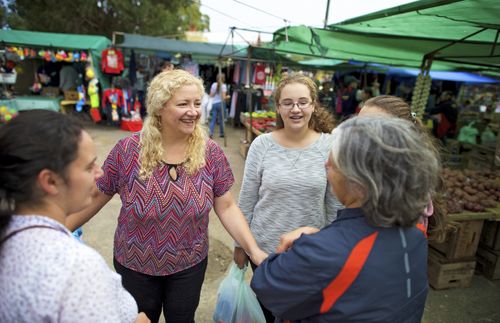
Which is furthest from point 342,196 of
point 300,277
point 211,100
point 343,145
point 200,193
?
point 211,100

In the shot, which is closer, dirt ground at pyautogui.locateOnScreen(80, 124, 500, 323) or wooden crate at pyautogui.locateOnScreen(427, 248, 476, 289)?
dirt ground at pyautogui.locateOnScreen(80, 124, 500, 323)

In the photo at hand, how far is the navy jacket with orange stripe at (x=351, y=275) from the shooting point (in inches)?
37.7

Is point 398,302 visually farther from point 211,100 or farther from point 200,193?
point 211,100

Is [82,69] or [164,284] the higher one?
[82,69]

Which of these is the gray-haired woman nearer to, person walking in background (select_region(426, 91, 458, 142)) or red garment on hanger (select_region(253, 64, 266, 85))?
red garment on hanger (select_region(253, 64, 266, 85))

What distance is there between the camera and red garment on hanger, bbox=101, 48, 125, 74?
10.3 meters

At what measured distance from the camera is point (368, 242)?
98 centimetres

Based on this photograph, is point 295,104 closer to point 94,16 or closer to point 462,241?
point 462,241

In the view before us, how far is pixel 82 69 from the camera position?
11.4m

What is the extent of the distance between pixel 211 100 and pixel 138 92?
2.79 m

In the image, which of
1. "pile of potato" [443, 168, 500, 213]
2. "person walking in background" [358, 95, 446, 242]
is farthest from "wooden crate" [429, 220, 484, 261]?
"person walking in background" [358, 95, 446, 242]

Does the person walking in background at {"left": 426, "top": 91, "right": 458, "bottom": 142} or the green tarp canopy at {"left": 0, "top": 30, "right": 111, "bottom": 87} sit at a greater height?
the green tarp canopy at {"left": 0, "top": 30, "right": 111, "bottom": 87}

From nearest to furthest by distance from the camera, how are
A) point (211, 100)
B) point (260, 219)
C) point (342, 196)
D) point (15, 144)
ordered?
1. point (15, 144)
2. point (342, 196)
3. point (260, 219)
4. point (211, 100)

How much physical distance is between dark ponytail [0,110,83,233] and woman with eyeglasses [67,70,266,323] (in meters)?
0.82
